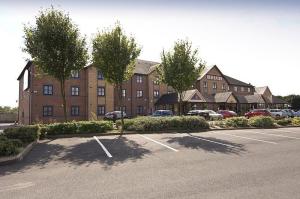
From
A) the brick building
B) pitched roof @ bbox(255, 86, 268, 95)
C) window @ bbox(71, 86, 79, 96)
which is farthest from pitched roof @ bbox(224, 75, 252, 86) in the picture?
window @ bbox(71, 86, 79, 96)

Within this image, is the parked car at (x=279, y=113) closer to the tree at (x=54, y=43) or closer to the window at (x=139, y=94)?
the window at (x=139, y=94)

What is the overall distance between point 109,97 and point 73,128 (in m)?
22.9

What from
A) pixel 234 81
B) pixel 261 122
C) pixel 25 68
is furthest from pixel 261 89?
pixel 25 68

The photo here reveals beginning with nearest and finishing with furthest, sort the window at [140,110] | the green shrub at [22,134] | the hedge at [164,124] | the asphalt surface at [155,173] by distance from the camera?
1. the asphalt surface at [155,173]
2. the green shrub at [22,134]
3. the hedge at [164,124]
4. the window at [140,110]

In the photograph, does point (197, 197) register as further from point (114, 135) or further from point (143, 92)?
point (143, 92)

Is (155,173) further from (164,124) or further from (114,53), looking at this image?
(114,53)

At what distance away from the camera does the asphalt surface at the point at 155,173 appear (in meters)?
6.34

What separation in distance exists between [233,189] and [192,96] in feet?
124

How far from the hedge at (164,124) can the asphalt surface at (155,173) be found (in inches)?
299

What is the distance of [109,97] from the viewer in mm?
41219

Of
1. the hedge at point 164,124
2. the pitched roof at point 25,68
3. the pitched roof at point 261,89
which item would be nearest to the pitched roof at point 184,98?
the hedge at point 164,124

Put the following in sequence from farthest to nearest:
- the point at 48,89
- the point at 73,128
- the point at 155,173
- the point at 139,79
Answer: the point at 139,79
the point at 48,89
the point at 73,128
the point at 155,173

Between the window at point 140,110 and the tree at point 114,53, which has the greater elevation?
the tree at point 114,53

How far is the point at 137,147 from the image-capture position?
13.3 metres
